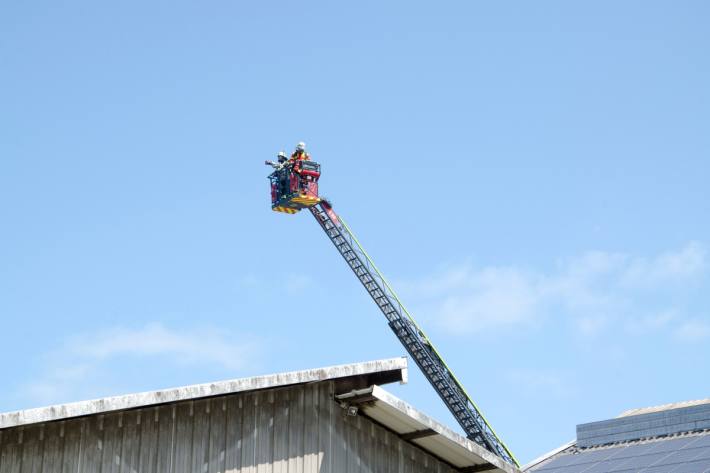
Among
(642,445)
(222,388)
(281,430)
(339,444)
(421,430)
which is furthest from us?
(642,445)

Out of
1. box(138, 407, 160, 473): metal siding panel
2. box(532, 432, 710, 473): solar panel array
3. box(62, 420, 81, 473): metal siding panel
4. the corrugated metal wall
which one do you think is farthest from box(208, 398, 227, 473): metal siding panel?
box(532, 432, 710, 473): solar panel array

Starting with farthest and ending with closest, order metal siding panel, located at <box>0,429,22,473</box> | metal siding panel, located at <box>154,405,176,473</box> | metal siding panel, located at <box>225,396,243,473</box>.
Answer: metal siding panel, located at <box>225,396,243,473</box>, metal siding panel, located at <box>154,405,176,473</box>, metal siding panel, located at <box>0,429,22,473</box>

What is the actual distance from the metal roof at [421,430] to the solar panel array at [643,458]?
30.9 feet

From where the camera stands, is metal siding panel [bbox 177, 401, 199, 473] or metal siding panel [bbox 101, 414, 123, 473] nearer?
metal siding panel [bbox 101, 414, 123, 473]

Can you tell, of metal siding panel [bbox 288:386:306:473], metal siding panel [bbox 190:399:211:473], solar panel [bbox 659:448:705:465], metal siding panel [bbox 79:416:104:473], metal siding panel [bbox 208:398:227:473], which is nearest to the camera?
metal siding panel [bbox 79:416:104:473]

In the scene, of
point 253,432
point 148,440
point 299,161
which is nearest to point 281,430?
point 253,432

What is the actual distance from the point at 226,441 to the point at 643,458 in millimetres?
16844

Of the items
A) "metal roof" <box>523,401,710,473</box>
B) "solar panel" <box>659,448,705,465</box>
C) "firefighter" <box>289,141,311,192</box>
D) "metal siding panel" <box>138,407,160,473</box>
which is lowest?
"metal siding panel" <box>138,407,160,473</box>

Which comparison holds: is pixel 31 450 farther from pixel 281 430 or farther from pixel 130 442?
pixel 281 430

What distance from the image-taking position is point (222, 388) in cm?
1536

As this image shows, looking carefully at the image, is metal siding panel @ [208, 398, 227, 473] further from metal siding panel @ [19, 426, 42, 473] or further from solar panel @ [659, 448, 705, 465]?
solar panel @ [659, 448, 705, 465]

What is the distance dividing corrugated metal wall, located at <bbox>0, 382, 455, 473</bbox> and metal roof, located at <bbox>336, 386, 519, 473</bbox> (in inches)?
8.7

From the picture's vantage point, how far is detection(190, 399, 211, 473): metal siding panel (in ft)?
50.6

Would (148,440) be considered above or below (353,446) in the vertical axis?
below
